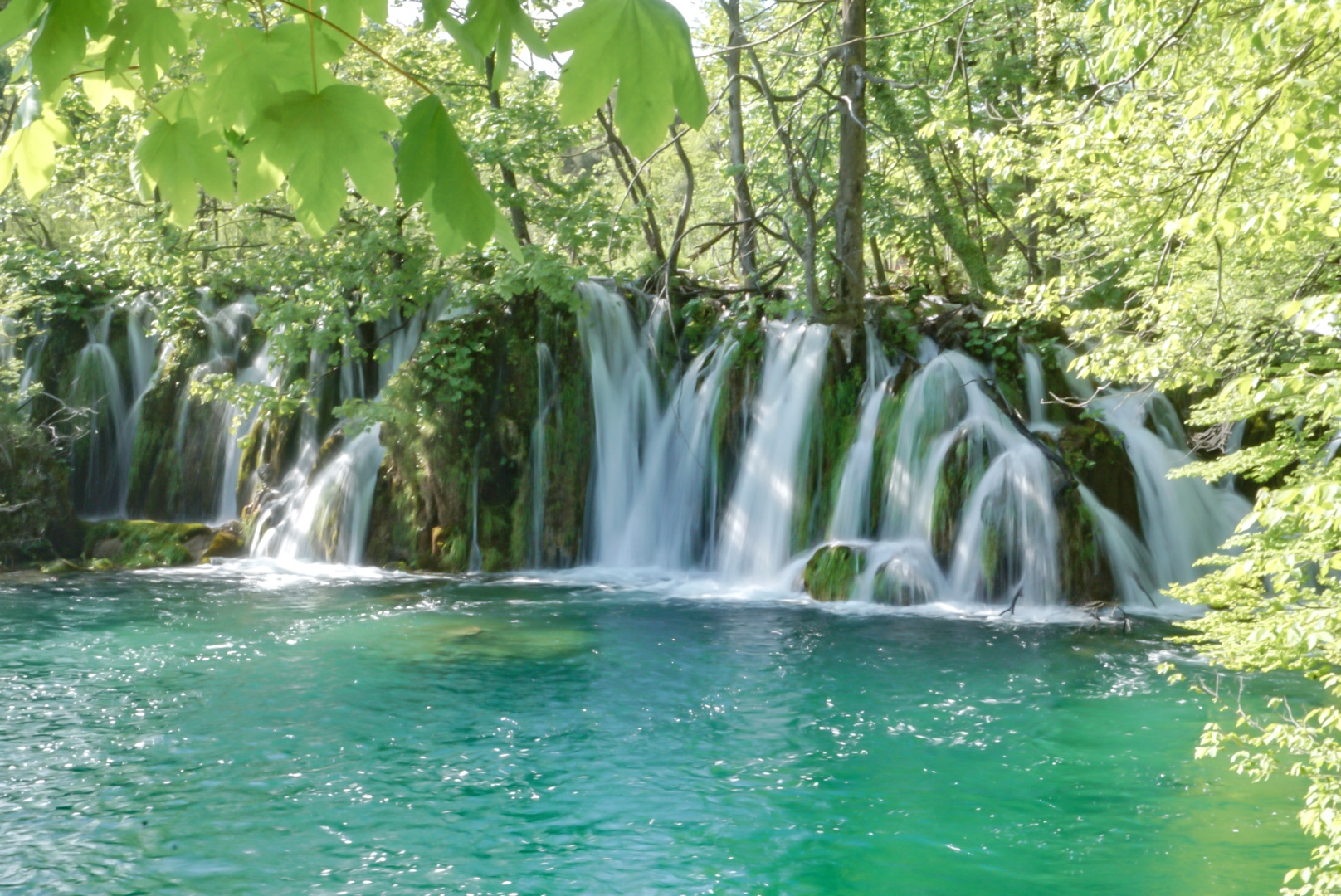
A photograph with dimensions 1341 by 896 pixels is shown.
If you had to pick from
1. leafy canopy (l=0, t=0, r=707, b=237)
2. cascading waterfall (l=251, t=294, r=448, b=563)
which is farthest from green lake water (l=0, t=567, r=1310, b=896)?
leafy canopy (l=0, t=0, r=707, b=237)

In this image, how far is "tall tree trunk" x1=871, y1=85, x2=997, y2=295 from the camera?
1564 cm

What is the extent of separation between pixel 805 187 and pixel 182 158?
16864 mm

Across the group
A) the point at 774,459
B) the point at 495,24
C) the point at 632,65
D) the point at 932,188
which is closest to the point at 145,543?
the point at 774,459

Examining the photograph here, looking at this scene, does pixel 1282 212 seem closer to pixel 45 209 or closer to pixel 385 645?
pixel 385 645

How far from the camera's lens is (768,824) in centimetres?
648

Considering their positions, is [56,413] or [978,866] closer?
[978,866]

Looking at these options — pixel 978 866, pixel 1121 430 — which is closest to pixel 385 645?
pixel 978 866

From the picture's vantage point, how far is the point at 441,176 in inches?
54.2

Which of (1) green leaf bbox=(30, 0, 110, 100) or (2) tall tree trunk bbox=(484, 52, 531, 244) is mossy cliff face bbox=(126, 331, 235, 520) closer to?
(2) tall tree trunk bbox=(484, 52, 531, 244)

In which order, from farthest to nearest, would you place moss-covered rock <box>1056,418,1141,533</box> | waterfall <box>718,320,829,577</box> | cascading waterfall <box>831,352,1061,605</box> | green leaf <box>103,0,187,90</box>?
waterfall <box>718,320,829,577</box> < moss-covered rock <box>1056,418,1141,533</box> < cascading waterfall <box>831,352,1061,605</box> < green leaf <box>103,0,187,90</box>

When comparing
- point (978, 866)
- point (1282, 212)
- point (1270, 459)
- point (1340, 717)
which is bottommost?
point (978, 866)

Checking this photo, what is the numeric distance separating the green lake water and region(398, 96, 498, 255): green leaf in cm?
494

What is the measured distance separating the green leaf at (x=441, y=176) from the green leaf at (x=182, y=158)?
1.42 feet

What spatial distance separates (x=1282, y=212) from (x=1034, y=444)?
8.73 metres
